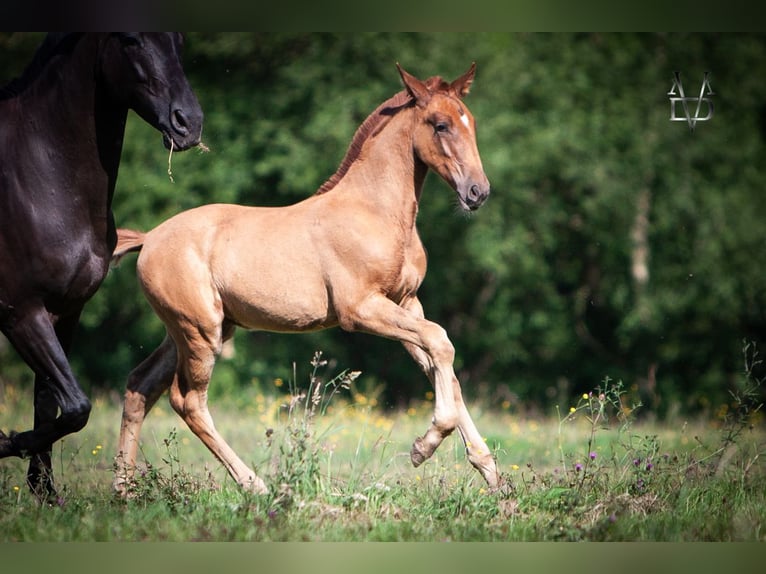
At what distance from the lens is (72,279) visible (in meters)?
5.33

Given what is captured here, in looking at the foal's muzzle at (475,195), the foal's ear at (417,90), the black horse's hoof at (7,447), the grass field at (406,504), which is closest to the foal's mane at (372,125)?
the foal's ear at (417,90)

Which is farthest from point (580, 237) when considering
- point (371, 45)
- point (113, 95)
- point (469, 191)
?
point (113, 95)

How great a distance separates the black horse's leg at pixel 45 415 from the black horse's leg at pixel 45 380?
1.09ft

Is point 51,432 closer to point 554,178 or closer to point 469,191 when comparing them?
point 469,191

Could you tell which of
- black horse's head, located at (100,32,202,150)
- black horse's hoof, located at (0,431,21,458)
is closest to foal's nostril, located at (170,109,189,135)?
black horse's head, located at (100,32,202,150)

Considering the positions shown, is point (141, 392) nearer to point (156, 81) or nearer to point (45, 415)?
point (45, 415)

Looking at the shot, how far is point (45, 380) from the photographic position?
17.0 feet

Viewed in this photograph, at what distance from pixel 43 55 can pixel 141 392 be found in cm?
220

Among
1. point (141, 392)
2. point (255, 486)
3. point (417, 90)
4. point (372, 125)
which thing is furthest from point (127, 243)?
point (417, 90)

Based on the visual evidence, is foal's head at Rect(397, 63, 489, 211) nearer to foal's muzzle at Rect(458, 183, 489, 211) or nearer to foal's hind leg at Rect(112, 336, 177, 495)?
foal's muzzle at Rect(458, 183, 489, 211)

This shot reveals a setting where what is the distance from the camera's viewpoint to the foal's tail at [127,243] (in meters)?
6.24

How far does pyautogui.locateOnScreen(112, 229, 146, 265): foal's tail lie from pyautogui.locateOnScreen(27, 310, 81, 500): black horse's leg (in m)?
0.56

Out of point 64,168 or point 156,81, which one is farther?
point 64,168

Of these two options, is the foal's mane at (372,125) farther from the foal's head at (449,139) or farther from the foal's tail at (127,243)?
the foal's tail at (127,243)
